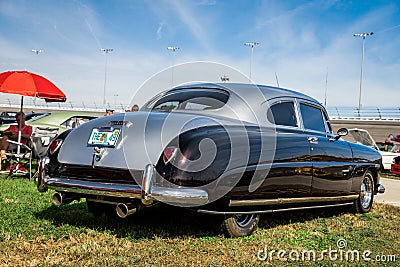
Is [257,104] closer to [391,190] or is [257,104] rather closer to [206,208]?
[206,208]

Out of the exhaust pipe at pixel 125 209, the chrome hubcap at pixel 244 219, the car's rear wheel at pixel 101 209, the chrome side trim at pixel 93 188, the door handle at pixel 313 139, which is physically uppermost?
the door handle at pixel 313 139

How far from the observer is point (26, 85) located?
328 inches

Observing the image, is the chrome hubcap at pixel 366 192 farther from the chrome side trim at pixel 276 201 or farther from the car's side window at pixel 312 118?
the car's side window at pixel 312 118

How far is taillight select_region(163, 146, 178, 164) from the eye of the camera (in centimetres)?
375

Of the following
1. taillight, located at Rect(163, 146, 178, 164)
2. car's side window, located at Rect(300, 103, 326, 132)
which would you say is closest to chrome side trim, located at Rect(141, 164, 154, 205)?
taillight, located at Rect(163, 146, 178, 164)

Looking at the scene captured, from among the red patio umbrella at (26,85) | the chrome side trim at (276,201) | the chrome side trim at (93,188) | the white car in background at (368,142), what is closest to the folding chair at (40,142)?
the red patio umbrella at (26,85)

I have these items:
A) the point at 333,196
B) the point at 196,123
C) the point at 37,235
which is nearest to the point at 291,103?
the point at 333,196

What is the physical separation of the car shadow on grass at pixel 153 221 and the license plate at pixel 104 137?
0.74 m

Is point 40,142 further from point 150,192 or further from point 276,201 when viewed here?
point 276,201

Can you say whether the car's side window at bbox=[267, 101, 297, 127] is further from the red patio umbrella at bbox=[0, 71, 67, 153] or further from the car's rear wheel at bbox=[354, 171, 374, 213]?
the red patio umbrella at bbox=[0, 71, 67, 153]

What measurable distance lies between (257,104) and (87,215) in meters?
2.31

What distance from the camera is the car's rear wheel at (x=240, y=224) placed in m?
4.23

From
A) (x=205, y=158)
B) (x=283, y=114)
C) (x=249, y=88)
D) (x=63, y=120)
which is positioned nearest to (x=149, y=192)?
(x=205, y=158)

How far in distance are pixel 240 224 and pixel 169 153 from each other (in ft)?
3.79
